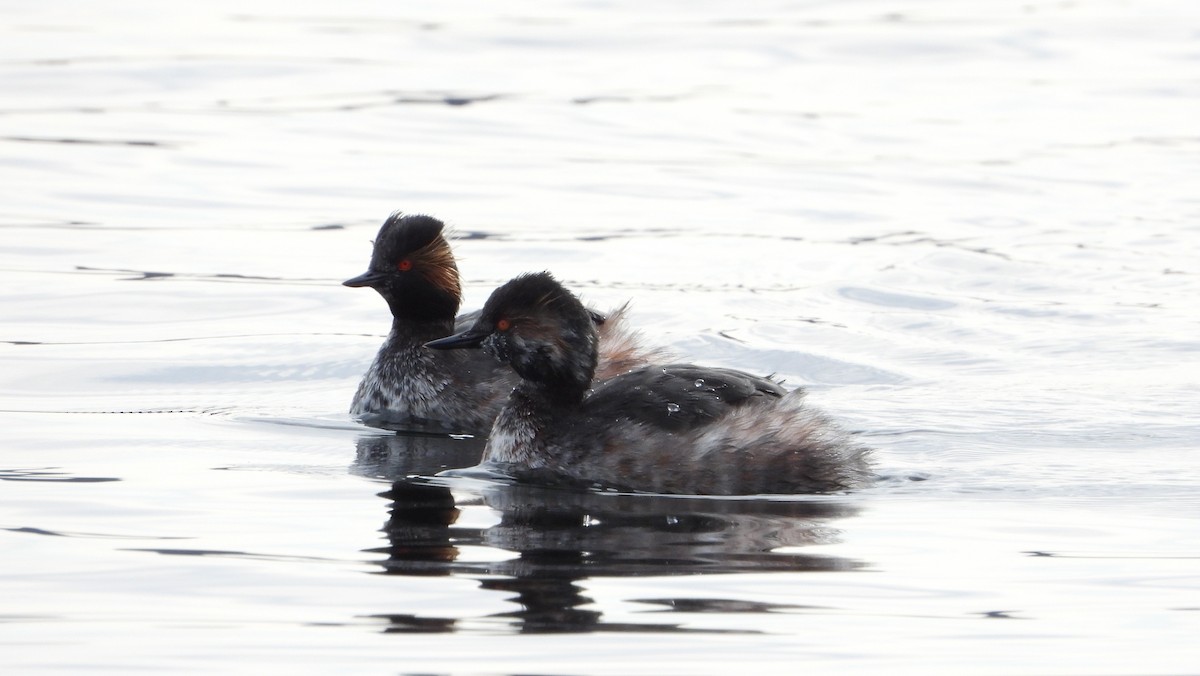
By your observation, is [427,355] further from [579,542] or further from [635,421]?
[579,542]

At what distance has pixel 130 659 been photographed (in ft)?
18.6

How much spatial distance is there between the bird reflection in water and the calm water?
24 mm

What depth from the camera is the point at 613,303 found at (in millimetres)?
12992

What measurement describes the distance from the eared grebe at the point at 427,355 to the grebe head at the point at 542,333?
114 centimetres

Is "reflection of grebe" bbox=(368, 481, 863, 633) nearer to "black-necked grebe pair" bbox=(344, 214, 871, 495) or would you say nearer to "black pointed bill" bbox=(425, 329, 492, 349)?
"black-necked grebe pair" bbox=(344, 214, 871, 495)

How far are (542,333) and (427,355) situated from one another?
183 cm

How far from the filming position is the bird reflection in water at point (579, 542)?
611 cm

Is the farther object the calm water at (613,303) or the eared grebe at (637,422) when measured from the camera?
the eared grebe at (637,422)

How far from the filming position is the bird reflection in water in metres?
6.11

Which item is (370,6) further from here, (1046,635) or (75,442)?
(1046,635)

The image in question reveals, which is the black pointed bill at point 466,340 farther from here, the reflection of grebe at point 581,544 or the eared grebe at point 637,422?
the reflection of grebe at point 581,544

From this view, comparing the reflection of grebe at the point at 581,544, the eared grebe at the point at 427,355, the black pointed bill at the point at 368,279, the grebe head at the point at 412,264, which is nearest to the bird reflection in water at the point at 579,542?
the reflection of grebe at the point at 581,544

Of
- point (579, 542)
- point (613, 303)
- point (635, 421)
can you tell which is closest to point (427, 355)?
point (635, 421)

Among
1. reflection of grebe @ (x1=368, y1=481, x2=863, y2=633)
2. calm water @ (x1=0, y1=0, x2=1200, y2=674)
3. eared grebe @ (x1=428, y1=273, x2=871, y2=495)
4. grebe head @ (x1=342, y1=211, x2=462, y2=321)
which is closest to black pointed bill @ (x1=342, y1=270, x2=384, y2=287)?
grebe head @ (x1=342, y1=211, x2=462, y2=321)
